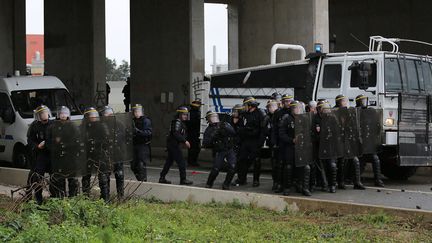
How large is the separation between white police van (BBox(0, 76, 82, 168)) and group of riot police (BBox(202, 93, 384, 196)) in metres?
5.52

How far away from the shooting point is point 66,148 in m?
11.1

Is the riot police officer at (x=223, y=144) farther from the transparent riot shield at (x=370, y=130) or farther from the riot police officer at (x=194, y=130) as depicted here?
the riot police officer at (x=194, y=130)

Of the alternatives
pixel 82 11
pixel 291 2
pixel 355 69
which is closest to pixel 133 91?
pixel 82 11

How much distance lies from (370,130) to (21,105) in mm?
9117

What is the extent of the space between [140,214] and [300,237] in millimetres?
2161

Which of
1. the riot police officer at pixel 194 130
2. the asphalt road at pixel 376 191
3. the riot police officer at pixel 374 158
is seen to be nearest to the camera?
the asphalt road at pixel 376 191

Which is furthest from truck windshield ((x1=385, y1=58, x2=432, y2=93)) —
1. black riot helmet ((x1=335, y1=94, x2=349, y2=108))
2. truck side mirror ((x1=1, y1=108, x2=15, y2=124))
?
truck side mirror ((x1=1, y1=108, x2=15, y2=124))

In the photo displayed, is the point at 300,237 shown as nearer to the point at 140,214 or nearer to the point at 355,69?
the point at 140,214

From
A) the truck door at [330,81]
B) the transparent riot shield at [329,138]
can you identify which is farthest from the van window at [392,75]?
the transparent riot shield at [329,138]

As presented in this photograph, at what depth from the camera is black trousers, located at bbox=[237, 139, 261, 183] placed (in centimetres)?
1409

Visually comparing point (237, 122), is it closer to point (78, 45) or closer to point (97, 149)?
point (97, 149)

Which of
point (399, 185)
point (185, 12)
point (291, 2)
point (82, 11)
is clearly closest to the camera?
point (399, 185)

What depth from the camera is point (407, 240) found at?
8328 mm

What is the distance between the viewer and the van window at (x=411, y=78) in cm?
1466
